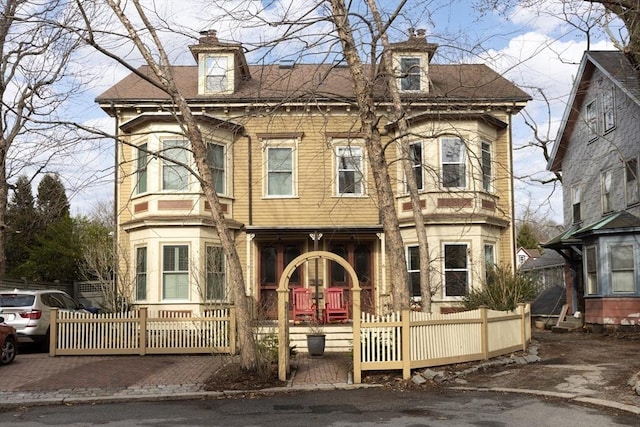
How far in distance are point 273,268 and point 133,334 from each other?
21.2ft

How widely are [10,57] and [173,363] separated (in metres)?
13.4

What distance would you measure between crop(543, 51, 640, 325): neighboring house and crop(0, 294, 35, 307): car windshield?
15789 millimetres

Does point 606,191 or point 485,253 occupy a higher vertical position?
point 606,191

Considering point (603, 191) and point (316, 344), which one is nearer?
point (316, 344)

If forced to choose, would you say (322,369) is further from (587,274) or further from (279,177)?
(587,274)

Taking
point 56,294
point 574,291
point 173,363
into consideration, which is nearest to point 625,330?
point 574,291

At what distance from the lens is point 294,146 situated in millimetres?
21828

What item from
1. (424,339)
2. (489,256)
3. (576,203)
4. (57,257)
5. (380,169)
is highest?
(576,203)

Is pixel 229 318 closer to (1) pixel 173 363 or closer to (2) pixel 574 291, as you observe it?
(1) pixel 173 363

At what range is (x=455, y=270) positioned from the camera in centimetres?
2059

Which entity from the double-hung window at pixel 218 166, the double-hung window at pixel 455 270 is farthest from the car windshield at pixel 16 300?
the double-hung window at pixel 455 270

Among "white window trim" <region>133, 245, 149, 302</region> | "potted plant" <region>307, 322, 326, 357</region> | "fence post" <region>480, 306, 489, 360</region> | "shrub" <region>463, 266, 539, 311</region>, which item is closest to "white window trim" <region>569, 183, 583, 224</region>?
"shrub" <region>463, 266, 539, 311</region>

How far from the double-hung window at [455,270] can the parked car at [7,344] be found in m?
11.7

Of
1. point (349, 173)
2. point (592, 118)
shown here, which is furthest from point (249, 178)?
point (592, 118)
